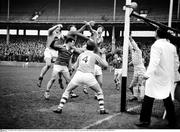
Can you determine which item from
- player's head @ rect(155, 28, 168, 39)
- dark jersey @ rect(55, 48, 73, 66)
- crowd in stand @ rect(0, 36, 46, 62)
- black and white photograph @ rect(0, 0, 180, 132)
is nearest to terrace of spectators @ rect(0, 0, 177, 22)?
crowd in stand @ rect(0, 36, 46, 62)

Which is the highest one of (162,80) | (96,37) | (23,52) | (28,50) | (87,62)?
(96,37)

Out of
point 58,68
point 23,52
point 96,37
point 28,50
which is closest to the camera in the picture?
point 58,68

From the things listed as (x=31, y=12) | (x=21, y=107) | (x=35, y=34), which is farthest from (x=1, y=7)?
(x=21, y=107)

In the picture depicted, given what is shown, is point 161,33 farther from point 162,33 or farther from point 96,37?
point 96,37

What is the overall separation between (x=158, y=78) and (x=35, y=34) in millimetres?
30171

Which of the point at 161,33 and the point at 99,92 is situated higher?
the point at 161,33

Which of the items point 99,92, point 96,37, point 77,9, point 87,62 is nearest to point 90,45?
point 87,62

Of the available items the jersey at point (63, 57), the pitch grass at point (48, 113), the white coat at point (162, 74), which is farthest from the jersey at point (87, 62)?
the jersey at point (63, 57)

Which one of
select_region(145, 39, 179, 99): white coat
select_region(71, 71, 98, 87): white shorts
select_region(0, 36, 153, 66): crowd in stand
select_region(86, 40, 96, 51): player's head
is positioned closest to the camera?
select_region(145, 39, 179, 99): white coat

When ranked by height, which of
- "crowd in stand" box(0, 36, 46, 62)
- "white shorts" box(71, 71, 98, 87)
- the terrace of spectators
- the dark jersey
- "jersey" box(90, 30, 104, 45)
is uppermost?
the terrace of spectators

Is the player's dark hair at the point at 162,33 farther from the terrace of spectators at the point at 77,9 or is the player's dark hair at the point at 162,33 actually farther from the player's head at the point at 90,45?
the terrace of spectators at the point at 77,9

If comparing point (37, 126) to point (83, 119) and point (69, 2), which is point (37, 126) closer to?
point (83, 119)

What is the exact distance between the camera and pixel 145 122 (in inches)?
183

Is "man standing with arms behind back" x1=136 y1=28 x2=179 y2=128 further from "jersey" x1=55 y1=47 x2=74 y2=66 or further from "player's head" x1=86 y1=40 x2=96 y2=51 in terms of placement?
"jersey" x1=55 y1=47 x2=74 y2=66
